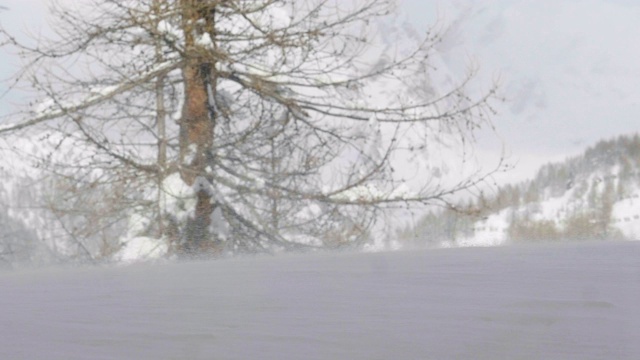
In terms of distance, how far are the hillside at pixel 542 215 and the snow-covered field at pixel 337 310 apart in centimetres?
304

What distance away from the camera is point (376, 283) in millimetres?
2055

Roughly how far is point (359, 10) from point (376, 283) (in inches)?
238

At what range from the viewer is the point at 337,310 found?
1.63m

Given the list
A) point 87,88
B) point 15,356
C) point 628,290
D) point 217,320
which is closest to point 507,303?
point 628,290

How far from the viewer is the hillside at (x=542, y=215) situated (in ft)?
23.7

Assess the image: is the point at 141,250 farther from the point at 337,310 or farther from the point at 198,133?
the point at 337,310

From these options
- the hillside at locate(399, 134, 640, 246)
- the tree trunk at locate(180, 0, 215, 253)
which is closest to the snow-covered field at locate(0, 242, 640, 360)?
the hillside at locate(399, 134, 640, 246)

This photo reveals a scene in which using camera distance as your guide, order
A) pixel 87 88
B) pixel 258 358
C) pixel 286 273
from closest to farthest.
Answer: pixel 258 358 < pixel 286 273 < pixel 87 88

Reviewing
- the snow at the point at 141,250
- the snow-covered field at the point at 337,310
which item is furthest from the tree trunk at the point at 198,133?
the snow-covered field at the point at 337,310

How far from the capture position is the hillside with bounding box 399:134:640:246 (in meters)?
7.21

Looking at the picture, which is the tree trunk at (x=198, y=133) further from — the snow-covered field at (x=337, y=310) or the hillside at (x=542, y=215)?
the snow-covered field at (x=337, y=310)

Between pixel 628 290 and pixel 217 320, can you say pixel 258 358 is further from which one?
pixel 628 290

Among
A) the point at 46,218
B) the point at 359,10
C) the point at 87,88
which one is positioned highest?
the point at 359,10

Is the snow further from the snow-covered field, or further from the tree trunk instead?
the snow-covered field
